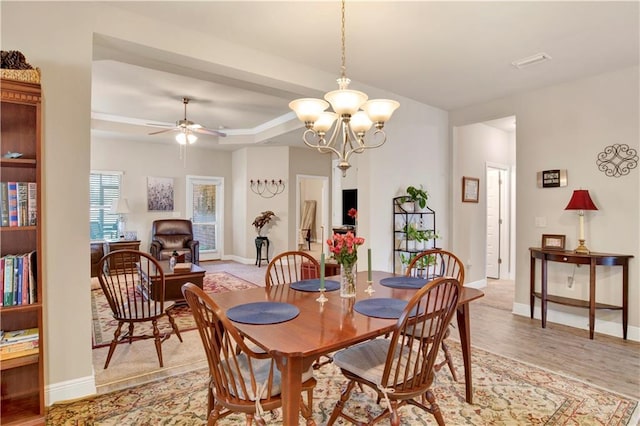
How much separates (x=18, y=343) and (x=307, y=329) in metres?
1.65

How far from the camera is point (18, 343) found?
75.0 inches

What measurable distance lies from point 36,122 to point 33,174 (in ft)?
1.10

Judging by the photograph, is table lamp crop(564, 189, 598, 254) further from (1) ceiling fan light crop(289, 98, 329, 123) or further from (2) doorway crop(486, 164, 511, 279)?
(1) ceiling fan light crop(289, 98, 329, 123)

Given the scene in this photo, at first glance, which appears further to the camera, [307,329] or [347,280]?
[347,280]

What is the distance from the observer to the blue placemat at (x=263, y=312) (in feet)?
5.45

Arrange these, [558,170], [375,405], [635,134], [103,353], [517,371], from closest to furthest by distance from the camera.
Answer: [375,405] → [517,371] → [103,353] → [635,134] → [558,170]

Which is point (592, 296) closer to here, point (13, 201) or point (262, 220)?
point (13, 201)

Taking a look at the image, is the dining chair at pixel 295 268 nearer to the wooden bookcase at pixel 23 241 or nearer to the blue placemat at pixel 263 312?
the blue placemat at pixel 263 312

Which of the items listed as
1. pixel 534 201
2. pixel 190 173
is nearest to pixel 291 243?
pixel 190 173

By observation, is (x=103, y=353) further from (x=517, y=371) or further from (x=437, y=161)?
(x=437, y=161)

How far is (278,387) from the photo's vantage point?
5.05 ft

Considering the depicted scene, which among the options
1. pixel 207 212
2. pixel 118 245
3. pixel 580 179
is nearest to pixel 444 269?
pixel 580 179

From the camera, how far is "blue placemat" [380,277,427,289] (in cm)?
237

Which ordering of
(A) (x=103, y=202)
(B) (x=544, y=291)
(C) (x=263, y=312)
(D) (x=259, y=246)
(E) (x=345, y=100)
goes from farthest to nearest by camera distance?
(D) (x=259, y=246) < (A) (x=103, y=202) < (B) (x=544, y=291) < (E) (x=345, y=100) < (C) (x=263, y=312)
